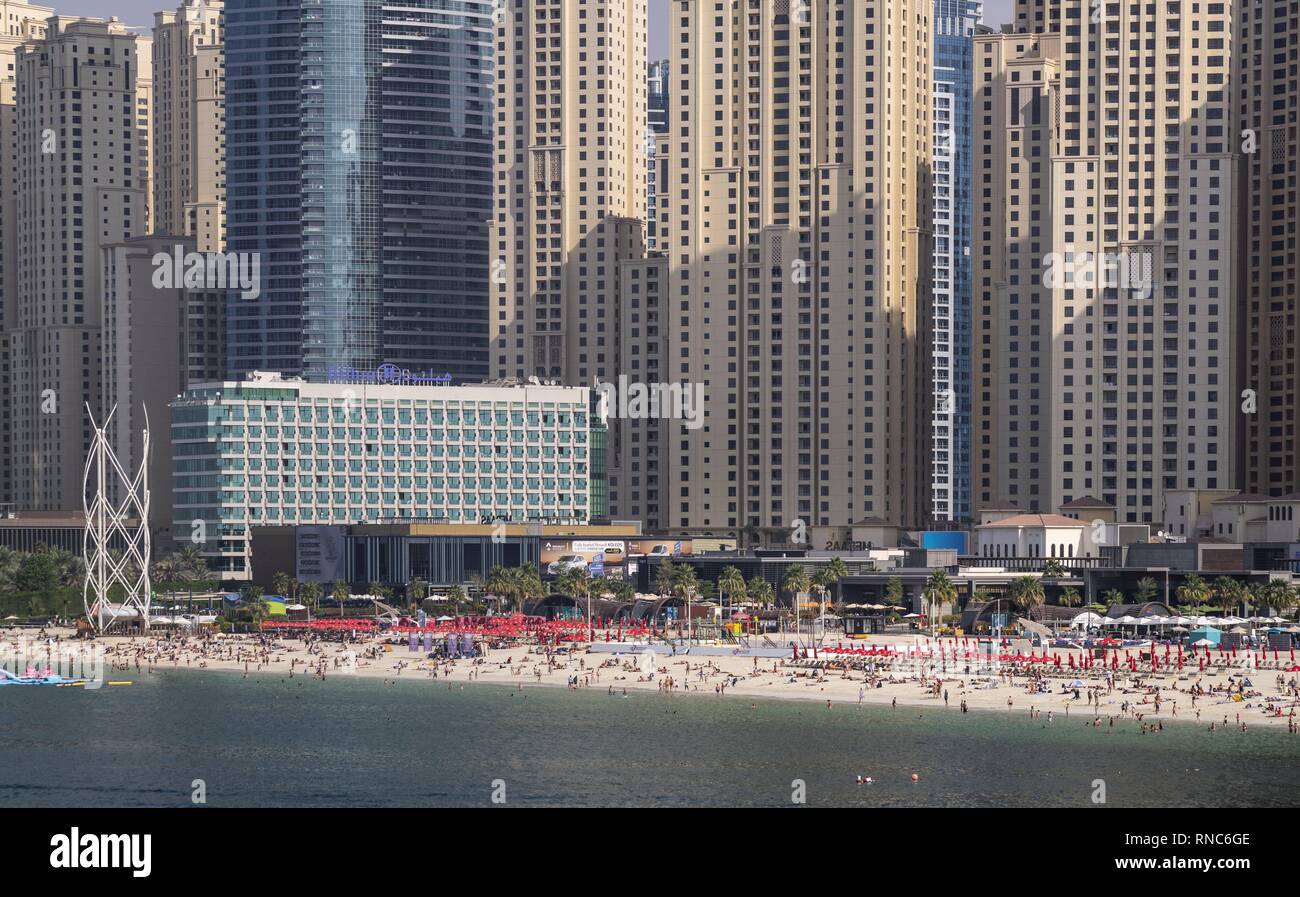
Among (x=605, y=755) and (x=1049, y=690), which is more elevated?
(x=1049, y=690)

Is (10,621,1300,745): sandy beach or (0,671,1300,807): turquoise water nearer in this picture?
(0,671,1300,807): turquoise water

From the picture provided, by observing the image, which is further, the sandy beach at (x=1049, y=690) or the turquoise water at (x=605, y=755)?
the sandy beach at (x=1049, y=690)

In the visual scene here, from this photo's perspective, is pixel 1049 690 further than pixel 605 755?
Yes
